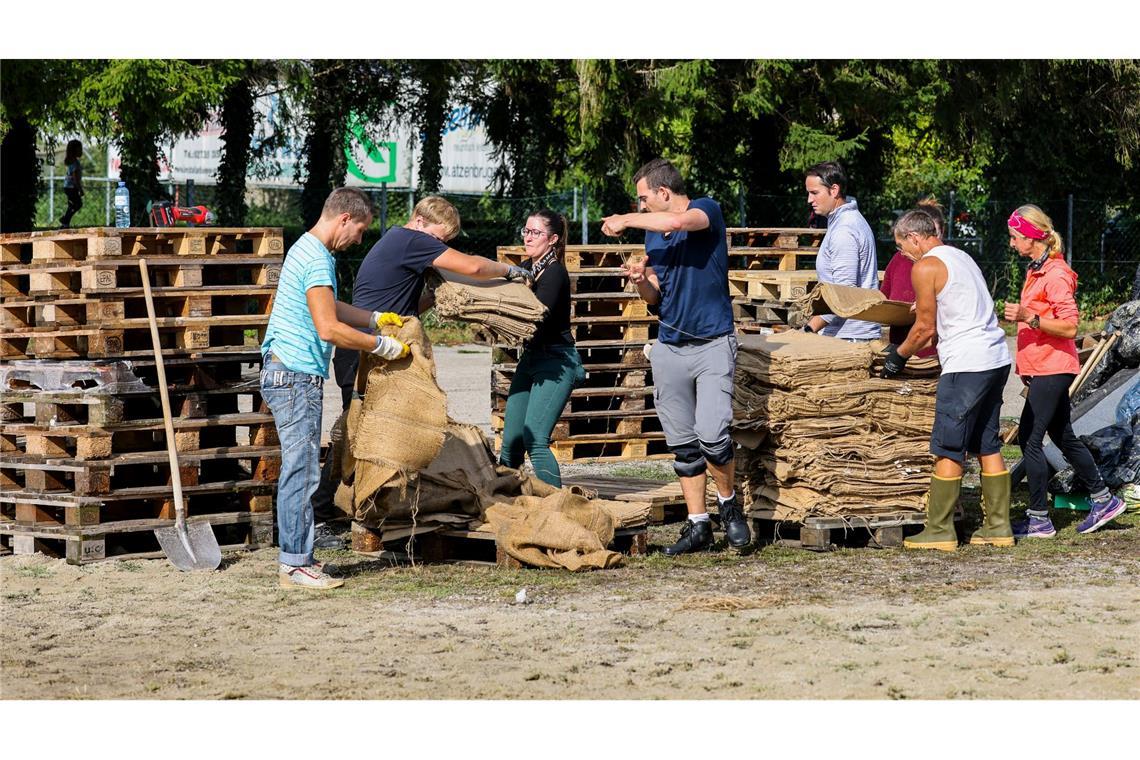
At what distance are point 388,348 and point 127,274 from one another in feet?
6.53

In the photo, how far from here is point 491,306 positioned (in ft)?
26.1

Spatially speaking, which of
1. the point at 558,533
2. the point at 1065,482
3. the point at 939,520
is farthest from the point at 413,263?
the point at 1065,482

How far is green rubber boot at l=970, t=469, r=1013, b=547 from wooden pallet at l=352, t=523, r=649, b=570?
2110mm

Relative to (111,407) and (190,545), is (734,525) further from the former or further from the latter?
(111,407)

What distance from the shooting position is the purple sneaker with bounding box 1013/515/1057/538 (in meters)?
8.92

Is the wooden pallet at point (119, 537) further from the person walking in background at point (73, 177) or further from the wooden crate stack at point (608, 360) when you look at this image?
the person walking in background at point (73, 177)

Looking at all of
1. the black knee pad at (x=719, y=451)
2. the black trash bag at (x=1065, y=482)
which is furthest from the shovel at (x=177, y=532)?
the black trash bag at (x=1065, y=482)

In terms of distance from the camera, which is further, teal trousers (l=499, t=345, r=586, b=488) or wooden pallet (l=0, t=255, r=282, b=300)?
teal trousers (l=499, t=345, r=586, b=488)

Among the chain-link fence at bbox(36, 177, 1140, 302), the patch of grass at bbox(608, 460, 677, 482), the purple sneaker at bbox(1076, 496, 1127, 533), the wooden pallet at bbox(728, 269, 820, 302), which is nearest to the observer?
the purple sneaker at bbox(1076, 496, 1127, 533)

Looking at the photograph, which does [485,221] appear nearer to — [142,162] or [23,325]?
[142,162]

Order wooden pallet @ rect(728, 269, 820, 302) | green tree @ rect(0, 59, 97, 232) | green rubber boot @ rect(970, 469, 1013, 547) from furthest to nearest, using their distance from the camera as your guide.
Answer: green tree @ rect(0, 59, 97, 232), wooden pallet @ rect(728, 269, 820, 302), green rubber boot @ rect(970, 469, 1013, 547)

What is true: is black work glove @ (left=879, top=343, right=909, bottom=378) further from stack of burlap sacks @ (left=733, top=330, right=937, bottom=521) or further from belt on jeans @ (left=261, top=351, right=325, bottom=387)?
belt on jeans @ (left=261, top=351, right=325, bottom=387)

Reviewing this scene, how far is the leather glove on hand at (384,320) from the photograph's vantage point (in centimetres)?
756

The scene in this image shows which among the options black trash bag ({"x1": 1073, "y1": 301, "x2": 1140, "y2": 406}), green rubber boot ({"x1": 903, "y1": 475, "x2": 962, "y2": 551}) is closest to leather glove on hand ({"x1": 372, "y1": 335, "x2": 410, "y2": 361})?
green rubber boot ({"x1": 903, "y1": 475, "x2": 962, "y2": 551})
